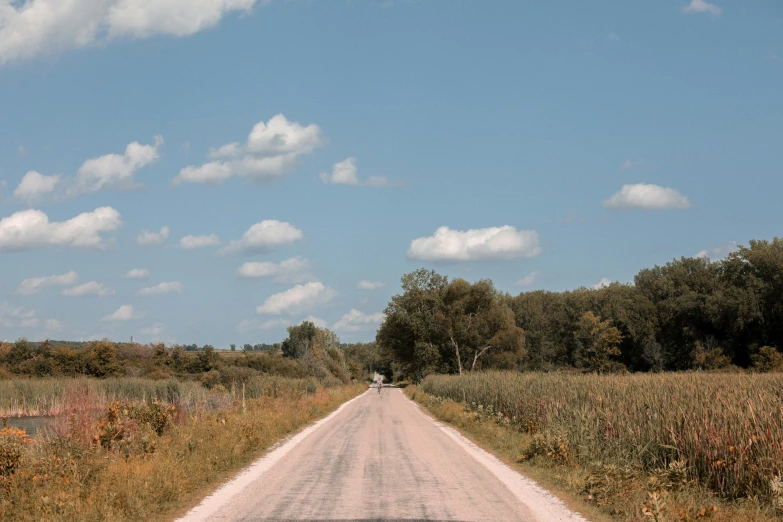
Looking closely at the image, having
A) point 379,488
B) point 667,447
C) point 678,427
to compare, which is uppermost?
point 678,427

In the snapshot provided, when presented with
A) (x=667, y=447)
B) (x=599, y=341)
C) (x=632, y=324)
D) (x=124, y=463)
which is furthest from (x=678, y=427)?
(x=599, y=341)

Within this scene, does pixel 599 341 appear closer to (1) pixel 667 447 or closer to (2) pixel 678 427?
(2) pixel 678 427

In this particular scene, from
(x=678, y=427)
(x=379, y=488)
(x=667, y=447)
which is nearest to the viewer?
(x=379, y=488)

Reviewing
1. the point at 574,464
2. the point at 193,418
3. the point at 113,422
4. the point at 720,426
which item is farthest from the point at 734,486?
the point at 193,418

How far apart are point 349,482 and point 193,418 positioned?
26.0ft

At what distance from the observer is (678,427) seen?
12.6 meters

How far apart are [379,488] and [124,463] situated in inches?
186

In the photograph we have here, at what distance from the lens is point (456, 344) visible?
293ft

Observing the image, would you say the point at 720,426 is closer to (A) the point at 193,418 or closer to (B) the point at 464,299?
(A) the point at 193,418

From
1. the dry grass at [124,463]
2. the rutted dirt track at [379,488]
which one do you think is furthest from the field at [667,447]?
the dry grass at [124,463]

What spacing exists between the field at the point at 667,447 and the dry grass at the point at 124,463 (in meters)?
7.15

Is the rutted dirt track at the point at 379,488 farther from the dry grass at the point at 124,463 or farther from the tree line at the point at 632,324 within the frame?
the tree line at the point at 632,324

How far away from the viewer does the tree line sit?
6938 cm

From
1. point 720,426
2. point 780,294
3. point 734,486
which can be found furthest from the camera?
point 780,294
